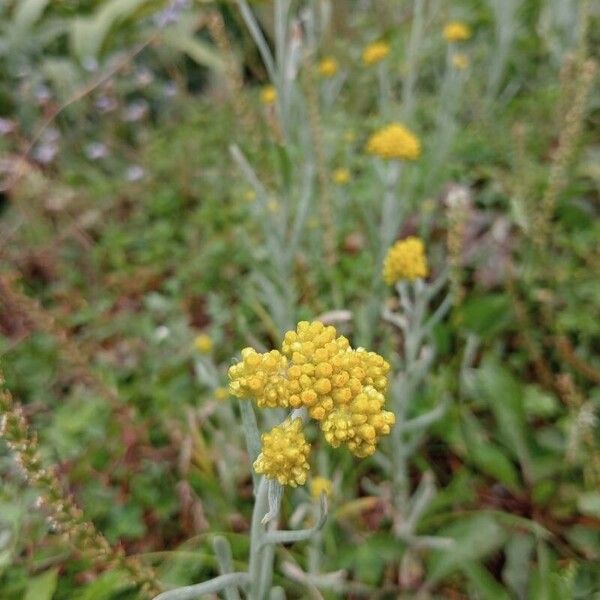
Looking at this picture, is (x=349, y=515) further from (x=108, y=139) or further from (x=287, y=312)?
(x=108, y=139)

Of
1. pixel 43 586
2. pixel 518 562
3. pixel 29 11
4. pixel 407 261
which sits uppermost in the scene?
pixel 29 11

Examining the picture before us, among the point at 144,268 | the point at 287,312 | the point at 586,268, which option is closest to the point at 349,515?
the point at 287,312

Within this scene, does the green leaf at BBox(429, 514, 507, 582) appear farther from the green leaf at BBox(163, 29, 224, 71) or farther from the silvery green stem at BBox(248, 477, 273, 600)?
the green leaf at BBox(163, 29, 224, 71)

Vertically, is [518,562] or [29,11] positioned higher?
→ [29,11]

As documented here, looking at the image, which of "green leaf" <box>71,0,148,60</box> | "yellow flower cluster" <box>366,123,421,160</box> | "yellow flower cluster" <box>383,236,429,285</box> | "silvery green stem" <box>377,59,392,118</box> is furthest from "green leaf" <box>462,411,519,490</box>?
"green leaf" <box>71,0,148,60</box>

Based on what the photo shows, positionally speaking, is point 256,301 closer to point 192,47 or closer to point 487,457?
point 487,457

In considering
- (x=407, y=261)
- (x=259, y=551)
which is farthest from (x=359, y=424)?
(x=407, y=261)

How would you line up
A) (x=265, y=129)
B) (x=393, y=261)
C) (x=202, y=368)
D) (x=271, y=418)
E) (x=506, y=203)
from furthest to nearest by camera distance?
(x=265, y=129), (x=506, y=203), (x=202, y=368), (x=271, y=418), (x=393, y=261)
